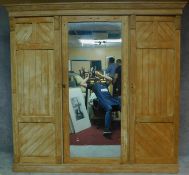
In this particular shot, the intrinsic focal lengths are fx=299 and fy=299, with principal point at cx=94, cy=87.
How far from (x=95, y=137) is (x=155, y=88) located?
0.99 m

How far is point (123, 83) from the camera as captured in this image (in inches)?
149

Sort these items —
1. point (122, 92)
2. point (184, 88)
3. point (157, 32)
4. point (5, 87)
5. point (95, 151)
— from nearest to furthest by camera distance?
point (157, 32) → point (122, 92) → point (95, 151) → point (184, 88) → point (5, 87)

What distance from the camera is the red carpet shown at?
12.6 feet

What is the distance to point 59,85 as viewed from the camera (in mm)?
3805

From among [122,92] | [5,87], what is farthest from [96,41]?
[5,87]

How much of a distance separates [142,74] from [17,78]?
62.7 inches

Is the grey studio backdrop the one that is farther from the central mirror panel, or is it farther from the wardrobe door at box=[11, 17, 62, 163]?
the central mirror panel

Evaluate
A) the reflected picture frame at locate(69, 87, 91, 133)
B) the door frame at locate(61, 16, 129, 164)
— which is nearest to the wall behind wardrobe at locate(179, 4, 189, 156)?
the door frame at locate(61, 16, 129, 164)

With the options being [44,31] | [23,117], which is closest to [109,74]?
[44,31]

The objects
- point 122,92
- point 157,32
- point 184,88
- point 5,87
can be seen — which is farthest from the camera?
point 5,87

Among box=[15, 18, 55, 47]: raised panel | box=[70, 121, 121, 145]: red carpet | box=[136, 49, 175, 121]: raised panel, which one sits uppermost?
box=[15, 18, 55, 47]: raised panel

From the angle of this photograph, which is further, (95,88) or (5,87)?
(5,87)

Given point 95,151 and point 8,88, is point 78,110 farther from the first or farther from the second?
point 8,88

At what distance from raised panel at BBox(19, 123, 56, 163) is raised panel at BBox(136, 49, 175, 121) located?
1159mm
